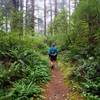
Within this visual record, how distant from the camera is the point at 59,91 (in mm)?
11211

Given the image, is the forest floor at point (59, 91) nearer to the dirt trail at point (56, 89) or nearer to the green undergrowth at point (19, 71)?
the dirt trail at point (56, 89)

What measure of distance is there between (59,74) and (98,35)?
3.41 meters

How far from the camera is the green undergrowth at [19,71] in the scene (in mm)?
10109

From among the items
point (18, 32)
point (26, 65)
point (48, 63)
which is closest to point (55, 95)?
point (26, 65)

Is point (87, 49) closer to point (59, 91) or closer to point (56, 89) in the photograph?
point (56, 89)

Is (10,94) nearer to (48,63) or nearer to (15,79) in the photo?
(15,79)

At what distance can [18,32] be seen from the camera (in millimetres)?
15383

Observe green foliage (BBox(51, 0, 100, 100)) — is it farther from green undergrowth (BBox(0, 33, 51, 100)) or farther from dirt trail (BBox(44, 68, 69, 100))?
green undergrowth (BBox(0, 33, 51, 100))

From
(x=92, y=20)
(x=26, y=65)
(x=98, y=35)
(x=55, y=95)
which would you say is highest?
(x=92, y=20)

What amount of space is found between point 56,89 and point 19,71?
2.11 m

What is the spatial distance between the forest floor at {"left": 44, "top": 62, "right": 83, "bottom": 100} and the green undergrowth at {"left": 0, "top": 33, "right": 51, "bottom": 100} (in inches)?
14.1

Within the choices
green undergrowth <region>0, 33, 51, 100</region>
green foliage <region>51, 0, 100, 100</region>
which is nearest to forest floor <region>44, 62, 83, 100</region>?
green undergrowth <region>0, 33, 51, 100</region>

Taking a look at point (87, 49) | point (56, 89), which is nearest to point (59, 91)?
point (56, 89)

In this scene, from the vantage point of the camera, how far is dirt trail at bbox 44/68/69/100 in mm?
10523
